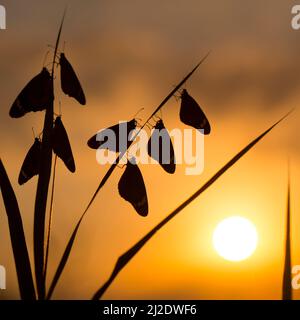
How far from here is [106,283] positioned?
2.28 ft

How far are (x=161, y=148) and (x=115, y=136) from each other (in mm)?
92

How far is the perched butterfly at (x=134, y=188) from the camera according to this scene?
79 centimetres

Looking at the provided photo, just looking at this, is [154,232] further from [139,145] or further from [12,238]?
[139,145]

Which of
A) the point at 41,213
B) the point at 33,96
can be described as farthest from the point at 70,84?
the point at 41,213

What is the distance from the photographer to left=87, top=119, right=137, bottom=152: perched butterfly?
872mm

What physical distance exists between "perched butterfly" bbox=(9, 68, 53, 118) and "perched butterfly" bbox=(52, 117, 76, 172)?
5cm

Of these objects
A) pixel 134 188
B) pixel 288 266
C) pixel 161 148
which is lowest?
pixel 288 266

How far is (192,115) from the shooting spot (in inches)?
33.7

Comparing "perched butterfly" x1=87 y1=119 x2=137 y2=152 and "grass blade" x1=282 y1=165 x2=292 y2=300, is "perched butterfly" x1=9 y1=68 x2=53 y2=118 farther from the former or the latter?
"grass blade" x1=282 y1=165 x2=292 y2=300

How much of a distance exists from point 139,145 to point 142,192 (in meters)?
0.18

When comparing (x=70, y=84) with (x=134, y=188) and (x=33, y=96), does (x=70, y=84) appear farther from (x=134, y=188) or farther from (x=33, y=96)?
(x=134, y=188)
